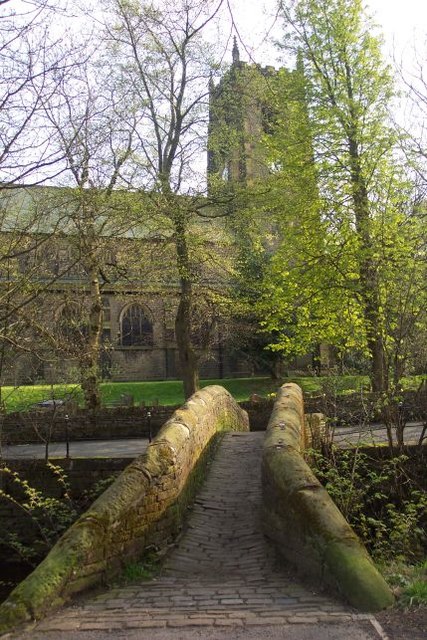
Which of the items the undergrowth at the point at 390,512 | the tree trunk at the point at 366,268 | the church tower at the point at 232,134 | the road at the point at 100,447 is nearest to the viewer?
the undergrowth at the point at 390,512

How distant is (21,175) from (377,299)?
871 cm

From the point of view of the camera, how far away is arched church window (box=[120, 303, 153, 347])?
4322 cm

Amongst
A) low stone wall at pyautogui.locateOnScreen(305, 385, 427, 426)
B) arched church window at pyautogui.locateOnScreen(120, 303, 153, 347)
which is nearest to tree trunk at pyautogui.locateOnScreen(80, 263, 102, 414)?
low stone wall at pyautogui.locateOnScreen(305, 385, 427, 426)

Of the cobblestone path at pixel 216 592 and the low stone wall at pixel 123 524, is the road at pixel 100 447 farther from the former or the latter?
the low stone wall at pixel 123 524

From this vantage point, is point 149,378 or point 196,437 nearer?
point 196,437

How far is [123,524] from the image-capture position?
5707 mm

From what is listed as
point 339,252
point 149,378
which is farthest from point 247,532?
point 149,378

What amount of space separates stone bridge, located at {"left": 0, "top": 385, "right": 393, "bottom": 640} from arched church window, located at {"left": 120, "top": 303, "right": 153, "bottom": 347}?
115ft

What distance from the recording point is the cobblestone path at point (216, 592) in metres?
4.32

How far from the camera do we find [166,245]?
2228cm

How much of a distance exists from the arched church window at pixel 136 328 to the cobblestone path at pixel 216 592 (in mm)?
35447

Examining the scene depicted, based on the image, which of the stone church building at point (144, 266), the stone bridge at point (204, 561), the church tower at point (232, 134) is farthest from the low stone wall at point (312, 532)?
the church tower at point (232, 134)

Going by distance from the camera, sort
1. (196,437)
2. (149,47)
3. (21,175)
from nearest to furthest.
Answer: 1. (21,175)
2. (196,437)
3. (149,47)

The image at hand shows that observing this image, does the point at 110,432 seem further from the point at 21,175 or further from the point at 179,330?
the point at 21,175
